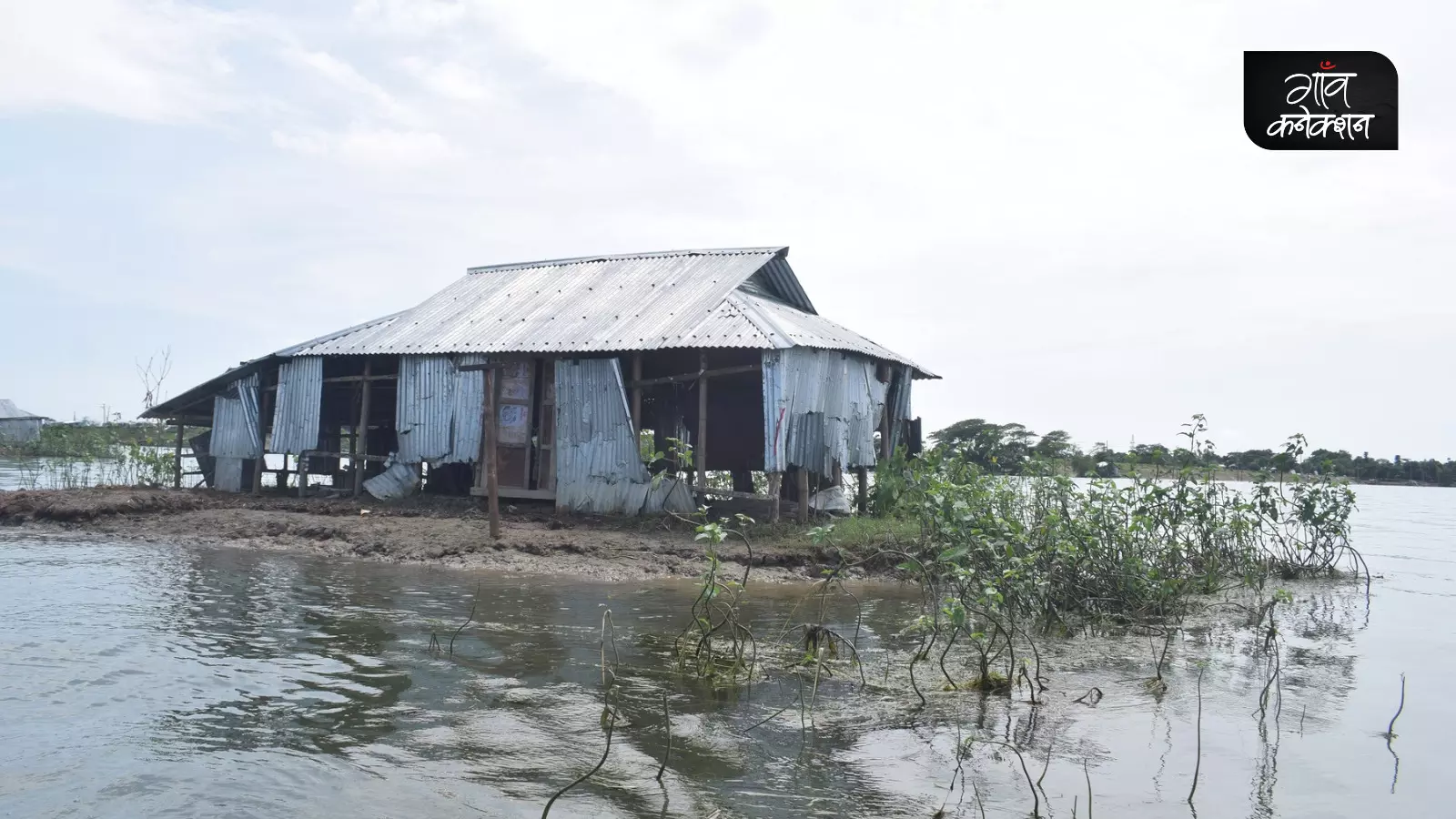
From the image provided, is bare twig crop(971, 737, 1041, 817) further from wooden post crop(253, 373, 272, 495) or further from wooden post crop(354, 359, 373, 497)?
wooden post crop(253, 373, 272, 495)

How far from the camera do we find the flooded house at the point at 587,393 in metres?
13.8

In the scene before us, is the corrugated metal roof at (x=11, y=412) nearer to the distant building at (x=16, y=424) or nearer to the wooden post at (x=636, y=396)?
the distant building at (x=16, y=424)

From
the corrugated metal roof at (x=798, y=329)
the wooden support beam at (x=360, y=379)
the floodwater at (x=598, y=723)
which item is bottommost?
the floodwater at (x=598, y=723)

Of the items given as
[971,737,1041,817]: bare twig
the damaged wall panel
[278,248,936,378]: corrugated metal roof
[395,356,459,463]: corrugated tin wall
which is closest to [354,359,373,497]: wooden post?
[278,248,936,378]: corrugated metal roof

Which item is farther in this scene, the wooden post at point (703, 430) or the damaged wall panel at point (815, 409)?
the wooden post at point (703, 430)

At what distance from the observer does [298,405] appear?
17078 millimetres

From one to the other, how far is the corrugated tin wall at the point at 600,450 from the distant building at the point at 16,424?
36.5m

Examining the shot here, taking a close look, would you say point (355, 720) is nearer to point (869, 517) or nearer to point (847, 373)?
point (869, 517)

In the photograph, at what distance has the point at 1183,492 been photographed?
985cm

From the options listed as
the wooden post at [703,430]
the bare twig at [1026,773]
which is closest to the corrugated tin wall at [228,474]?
the wooden post at [703,430]

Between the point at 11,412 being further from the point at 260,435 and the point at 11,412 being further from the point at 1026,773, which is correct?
the point at 1026,773

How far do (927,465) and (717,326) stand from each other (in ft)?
12.0

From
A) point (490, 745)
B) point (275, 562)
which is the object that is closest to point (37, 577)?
point (275, 562)

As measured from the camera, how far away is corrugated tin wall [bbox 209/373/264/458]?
1767cm
